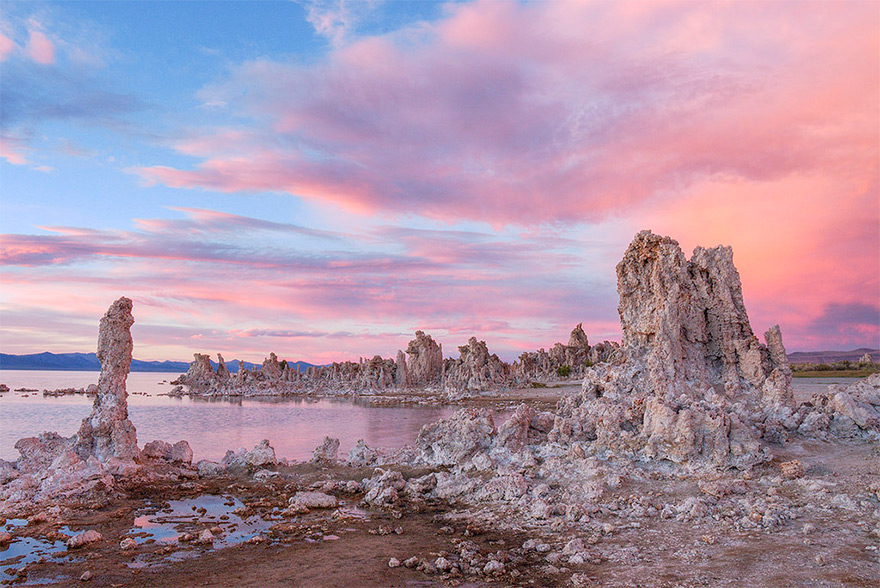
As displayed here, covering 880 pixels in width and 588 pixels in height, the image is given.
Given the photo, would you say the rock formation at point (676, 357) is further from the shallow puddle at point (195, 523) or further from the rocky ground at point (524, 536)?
the shallow puddle at point (195, 523)

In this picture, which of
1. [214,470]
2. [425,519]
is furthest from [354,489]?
[214,470]

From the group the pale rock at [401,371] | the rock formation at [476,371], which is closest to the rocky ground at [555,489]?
the rock formation at [476,371]

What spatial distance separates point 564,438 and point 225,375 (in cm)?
10862

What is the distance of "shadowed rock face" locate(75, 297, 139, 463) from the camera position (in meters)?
18.5

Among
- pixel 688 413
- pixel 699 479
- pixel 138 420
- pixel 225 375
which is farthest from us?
pixel 225 375

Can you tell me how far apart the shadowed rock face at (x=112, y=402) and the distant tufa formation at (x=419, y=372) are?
62922 millimetres

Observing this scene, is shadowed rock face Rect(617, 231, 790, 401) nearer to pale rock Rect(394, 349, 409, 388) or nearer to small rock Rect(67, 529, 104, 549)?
small rock Rect(67, 529, 104, 549)

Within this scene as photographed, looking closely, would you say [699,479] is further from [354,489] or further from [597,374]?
[354,489]

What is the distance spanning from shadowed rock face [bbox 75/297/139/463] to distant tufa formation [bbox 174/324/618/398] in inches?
2477

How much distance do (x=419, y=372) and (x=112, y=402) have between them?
8186 cm

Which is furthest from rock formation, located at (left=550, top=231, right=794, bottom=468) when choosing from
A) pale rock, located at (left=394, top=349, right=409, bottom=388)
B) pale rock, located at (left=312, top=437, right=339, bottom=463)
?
pale rock, located at (left=394, top=349, right=409, bottom=388)

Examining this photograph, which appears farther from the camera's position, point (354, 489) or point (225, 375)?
point (225, 375)

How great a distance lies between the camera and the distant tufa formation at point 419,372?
287ft

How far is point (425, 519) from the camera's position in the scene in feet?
44.0
